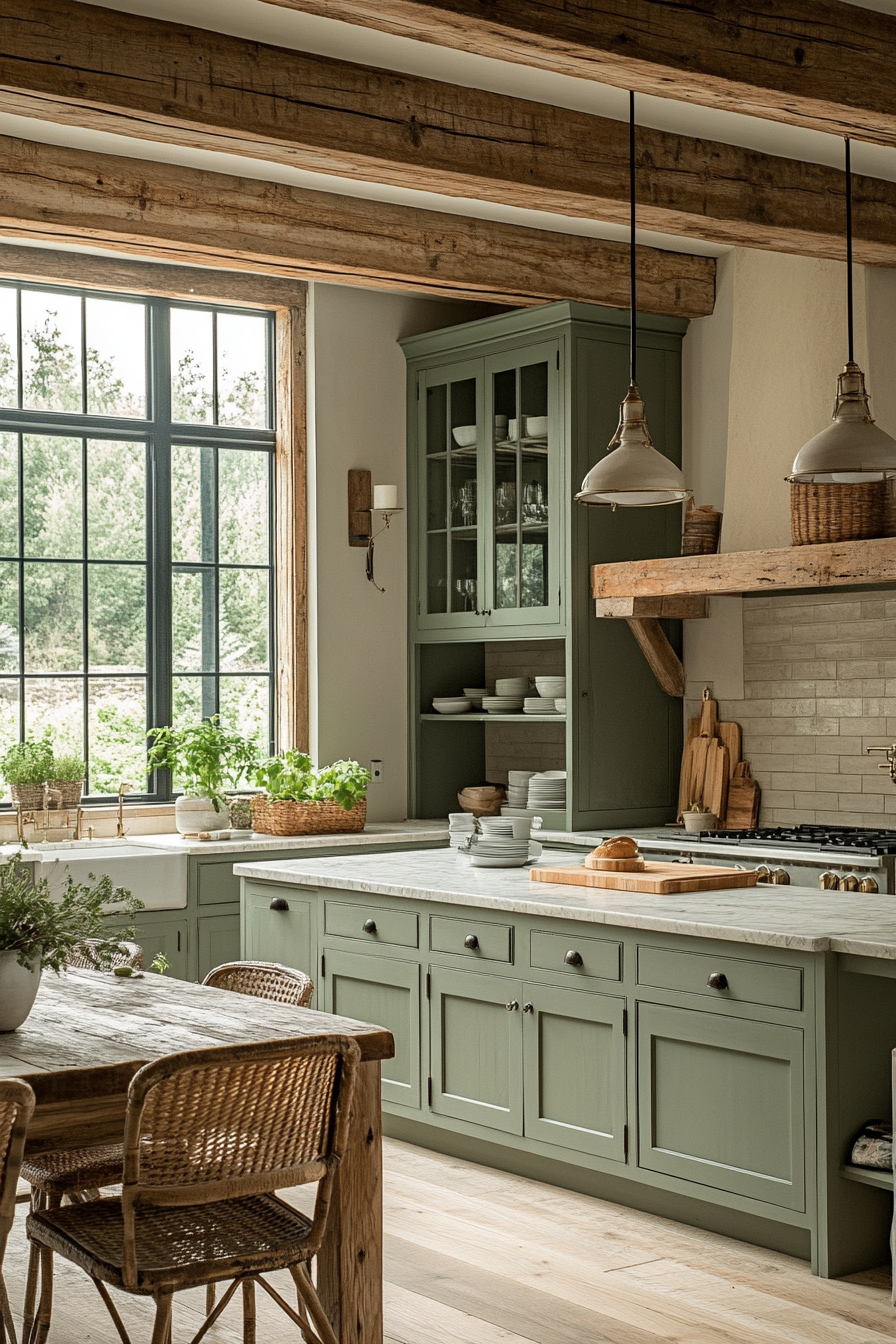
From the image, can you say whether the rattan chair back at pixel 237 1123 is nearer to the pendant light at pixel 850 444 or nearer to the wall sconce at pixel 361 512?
the pendant light at pixel 850 444

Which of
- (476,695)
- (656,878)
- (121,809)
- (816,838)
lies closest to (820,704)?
(816,838)

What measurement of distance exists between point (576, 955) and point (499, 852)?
3.10 feet

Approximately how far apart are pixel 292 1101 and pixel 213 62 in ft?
10.0

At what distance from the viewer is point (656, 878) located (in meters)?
4.93

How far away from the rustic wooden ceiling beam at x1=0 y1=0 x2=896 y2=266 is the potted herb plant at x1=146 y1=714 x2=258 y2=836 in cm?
274

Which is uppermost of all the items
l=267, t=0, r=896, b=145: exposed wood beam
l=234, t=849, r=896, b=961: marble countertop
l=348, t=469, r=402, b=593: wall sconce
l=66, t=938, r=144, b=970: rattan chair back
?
l=267, t=0, r=896, b=145: exposed wood beam

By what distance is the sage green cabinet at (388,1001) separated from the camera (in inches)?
205

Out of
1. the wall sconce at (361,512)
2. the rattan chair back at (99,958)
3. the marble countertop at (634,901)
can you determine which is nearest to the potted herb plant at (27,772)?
the marble countertop at (634,901)

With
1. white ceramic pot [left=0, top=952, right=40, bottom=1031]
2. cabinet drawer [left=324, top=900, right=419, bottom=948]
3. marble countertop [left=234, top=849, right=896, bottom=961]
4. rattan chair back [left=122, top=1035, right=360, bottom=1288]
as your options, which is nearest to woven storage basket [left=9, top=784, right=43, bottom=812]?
marble countertop [left=234, top=849, right=896, bottom=961]

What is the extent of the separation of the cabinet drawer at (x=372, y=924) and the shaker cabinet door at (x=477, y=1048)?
18 cm

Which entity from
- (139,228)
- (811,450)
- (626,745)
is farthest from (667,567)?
(139,228)

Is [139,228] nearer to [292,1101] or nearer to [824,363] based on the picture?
[824,363]

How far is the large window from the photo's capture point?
22.7 feet

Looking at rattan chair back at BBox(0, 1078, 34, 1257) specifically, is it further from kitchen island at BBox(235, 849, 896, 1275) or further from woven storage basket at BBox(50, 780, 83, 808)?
woven storage basket at BBox(50, 780, 83, 808)
